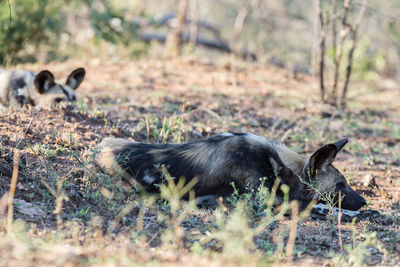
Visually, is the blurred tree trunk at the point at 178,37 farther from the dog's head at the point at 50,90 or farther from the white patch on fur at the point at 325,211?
the white patch on fur at the point at 325,211

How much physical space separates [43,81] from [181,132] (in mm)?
2351

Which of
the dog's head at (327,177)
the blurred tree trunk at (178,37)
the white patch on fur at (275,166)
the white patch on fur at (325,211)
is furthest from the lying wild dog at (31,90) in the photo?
the blurred tree trunk at (178,37)

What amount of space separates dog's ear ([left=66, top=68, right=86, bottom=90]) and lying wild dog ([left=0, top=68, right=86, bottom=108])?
0.24 metres

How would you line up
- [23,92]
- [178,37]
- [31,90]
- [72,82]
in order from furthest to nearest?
[178,37], [72,82], [31,90], [23,92]

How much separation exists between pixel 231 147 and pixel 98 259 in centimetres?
189

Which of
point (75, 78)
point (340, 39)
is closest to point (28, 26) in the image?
point (75, 78)

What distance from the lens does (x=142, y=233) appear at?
114 inches

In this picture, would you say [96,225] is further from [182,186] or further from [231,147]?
[231,147]

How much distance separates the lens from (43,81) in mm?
6910

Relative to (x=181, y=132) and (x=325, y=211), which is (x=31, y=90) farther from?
(x=325, y=211)

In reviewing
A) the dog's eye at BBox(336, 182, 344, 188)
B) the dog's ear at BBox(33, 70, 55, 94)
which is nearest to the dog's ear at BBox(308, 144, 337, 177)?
the dog's eye at BBox(336, 182, 344, 188)

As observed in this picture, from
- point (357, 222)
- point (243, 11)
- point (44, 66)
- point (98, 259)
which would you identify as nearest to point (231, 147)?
point (357, 222)

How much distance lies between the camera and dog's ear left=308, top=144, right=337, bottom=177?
4.02 m

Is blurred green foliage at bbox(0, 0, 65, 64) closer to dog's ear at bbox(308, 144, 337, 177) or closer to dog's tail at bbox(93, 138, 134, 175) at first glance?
dog's tail at bbox(93, 138, 134, 175)
